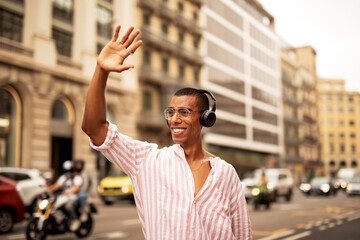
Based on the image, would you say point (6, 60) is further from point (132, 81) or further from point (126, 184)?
point (132, 81)

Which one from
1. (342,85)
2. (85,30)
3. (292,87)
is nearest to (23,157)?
(85,30)

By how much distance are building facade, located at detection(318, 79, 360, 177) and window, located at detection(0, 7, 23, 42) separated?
82.1 metres

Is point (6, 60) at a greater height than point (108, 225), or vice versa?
point (6, 60)

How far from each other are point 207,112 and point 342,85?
334 feet

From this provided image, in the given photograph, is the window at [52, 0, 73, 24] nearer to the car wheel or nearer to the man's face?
the car wheel

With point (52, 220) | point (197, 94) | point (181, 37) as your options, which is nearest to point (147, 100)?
point (181, 37)

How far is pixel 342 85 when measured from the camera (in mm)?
98000

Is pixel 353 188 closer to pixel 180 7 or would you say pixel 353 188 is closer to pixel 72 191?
pixel 180 7

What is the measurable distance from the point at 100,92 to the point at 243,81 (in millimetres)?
54493

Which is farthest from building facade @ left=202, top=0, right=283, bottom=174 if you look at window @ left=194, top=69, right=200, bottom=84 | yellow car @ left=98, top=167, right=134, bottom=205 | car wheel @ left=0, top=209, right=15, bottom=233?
car wheel @ left=0, top=209, right=15, bottom=233

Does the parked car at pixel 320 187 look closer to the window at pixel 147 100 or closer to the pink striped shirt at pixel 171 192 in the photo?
the window at pixel 147 100

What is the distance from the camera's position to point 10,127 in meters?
22.7

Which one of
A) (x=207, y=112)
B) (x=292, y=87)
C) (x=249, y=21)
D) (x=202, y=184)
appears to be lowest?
(x=202, y=184)

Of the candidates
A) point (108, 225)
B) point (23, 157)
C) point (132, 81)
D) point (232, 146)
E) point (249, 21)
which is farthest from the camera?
point (249, 21)
